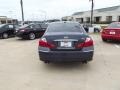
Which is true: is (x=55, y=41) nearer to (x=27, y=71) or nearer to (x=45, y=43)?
(x=45, y=43)

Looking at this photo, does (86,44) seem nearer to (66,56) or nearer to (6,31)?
(66,56)

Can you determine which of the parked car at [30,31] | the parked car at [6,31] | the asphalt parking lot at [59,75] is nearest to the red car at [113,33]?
the asphalt parking lot at [59,75]

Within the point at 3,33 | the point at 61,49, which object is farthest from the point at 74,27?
the point at 3,33

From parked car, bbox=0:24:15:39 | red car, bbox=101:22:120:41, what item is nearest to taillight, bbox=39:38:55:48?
red car, bbox=101:22:120:41

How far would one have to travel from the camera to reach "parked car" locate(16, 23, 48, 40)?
1556 centimetres

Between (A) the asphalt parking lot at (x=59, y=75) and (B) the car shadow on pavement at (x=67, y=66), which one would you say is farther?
(B) the car shadow on pavement at (x=67, y=66)

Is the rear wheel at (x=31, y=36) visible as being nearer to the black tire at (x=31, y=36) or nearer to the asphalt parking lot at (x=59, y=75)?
the black tire at (x=31, y=36)

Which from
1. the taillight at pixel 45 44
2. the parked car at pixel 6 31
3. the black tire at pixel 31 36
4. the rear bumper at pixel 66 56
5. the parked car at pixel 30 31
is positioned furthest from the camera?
the parked car at pixel 6 31

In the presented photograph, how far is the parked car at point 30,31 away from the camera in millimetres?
15562

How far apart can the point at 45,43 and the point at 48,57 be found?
17.4 inches

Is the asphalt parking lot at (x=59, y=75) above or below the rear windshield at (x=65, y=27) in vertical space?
below

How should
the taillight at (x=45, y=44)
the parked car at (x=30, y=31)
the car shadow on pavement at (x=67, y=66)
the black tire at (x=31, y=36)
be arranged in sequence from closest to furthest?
the taillight at (x=45, y=44) < the car shadow on pavement at (x=67, y=66) < the parked car at (x=30, y=31) < the black tire at (x=31, y=36)

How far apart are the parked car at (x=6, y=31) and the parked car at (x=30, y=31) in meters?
2.23

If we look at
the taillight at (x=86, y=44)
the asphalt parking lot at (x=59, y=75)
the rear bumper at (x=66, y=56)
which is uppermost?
the taillight at (x=86, y=44)
